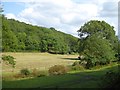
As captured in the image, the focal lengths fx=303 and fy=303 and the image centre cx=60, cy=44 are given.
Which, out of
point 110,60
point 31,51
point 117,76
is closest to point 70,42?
point 31,51

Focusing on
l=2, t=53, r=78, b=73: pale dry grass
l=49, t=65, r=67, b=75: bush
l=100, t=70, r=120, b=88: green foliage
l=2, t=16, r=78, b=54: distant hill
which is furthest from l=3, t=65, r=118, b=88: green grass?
l=2, t=16, r=78, b=54: distant hill

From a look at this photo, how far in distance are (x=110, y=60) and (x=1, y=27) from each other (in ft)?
72.4

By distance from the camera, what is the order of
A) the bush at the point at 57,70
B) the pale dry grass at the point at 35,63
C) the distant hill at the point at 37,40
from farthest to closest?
the distant hill at the point at 37,40
the pale dry grass at the point at 35,63
the bush at the point at 57,70

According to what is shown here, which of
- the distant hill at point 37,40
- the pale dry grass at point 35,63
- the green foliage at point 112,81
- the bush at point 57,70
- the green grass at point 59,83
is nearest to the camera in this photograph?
the green foliage at point 112,81

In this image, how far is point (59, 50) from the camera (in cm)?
11694

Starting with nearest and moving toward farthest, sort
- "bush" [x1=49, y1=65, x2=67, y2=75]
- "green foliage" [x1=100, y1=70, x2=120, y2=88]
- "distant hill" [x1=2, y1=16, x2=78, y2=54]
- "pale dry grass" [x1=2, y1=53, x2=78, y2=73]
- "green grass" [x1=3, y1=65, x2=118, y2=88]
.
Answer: "green foliage" [x1=100, y1=70, x2=120, y2=88], "green grass" [x1=3, y1=65, x2=118, y2=88], "bush" [x1=49, y1=65, x2=67, y2=75], "pale dry grass" [x1=2, y1=53, x2=78, y2=73], "distant hill" [x1=2, y1=16, x2=78, y2=54]

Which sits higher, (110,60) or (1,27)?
(1,27)

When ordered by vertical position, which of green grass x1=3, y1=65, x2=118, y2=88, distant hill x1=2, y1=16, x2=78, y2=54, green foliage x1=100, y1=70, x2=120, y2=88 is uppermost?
distant hill x1=2, y1=16, x2=78, y2=54

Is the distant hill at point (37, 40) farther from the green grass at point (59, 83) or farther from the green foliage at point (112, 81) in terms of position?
the green foliage at point (112, 81)

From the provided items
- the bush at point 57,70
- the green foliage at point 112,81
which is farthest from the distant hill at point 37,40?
the green foliage at point 112,81

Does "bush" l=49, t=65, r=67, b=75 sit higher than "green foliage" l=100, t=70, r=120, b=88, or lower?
lower

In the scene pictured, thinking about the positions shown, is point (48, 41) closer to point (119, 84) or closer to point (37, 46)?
point (37, 46)

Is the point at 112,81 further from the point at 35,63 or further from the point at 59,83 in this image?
the point at 35,63

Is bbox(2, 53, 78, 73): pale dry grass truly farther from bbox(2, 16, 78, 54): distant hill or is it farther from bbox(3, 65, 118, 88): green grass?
bbox(2, 16, 78, 54): distant hill
